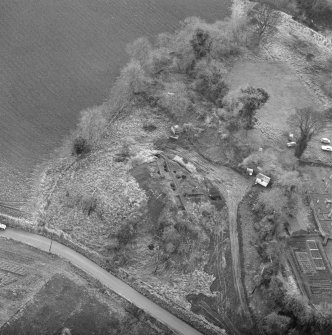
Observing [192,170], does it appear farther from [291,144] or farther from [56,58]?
[56,58]

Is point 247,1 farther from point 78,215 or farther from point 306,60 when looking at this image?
point 78,215

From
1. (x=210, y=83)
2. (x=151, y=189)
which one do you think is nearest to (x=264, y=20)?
(x=210, y=83)

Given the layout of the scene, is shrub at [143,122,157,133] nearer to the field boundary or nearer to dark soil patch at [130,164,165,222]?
dark soil patch at [130,164,165,222]

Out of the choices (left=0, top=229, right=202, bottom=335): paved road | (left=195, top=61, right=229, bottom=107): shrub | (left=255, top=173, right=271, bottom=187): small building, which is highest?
(left=195, top=61, right=229, bottom=107): shrub

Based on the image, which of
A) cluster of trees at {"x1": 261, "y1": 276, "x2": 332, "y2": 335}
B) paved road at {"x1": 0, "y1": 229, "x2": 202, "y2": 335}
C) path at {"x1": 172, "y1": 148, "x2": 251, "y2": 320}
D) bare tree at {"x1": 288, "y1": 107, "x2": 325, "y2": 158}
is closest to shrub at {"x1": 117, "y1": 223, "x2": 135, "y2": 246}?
paved road at {"x1": 0, "y1": 229, "x2": 202, "y2": 335}

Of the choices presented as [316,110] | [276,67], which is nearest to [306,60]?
[276,67]
